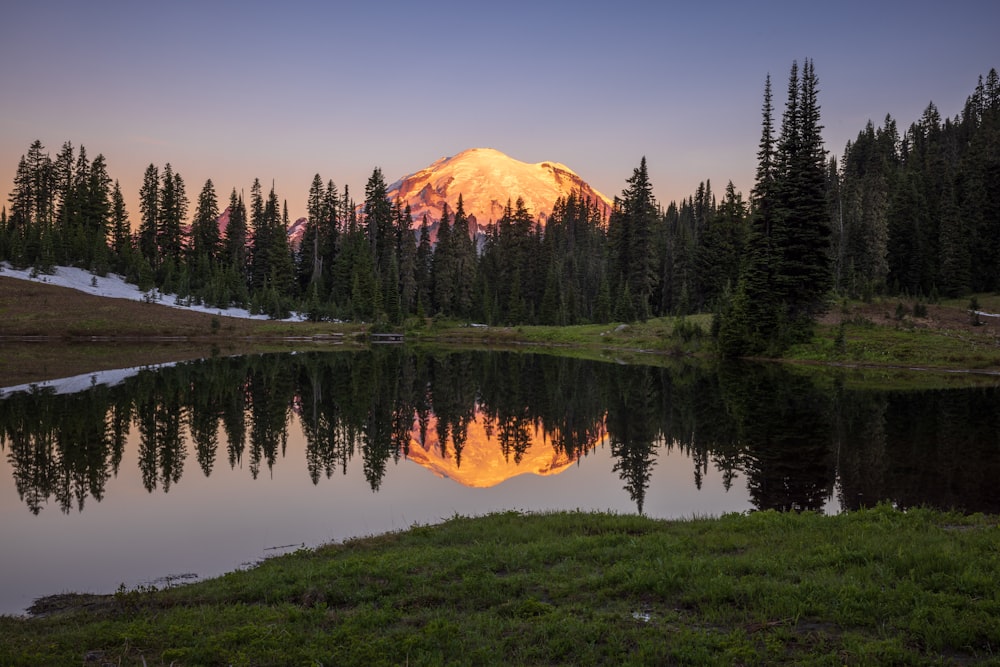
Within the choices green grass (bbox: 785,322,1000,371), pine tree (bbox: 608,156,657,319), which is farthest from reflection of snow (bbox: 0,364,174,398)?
pine tree (bbox: 608,156,657,319)

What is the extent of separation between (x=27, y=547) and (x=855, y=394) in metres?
35.1

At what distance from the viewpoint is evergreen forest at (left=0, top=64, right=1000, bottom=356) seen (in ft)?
176

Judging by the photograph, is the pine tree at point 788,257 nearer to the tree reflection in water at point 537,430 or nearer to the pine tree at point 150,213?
the tree reflection in water at point 537,430

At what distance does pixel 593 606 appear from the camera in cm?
853

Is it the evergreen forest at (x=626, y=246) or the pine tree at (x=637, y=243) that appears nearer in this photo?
the evergreen forest at (x=626, y=246)

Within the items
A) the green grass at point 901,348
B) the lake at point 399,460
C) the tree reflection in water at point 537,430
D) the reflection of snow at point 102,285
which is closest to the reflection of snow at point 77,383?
the lake at point 399,460

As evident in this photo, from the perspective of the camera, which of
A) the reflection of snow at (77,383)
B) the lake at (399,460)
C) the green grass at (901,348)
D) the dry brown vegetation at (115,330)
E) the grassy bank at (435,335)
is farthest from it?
the dry brown vegetation at (115,330)

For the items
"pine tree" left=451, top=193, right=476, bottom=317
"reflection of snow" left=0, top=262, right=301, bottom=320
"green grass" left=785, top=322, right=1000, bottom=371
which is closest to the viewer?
"green grass" left=785, top=322, right=1000, bottom=371

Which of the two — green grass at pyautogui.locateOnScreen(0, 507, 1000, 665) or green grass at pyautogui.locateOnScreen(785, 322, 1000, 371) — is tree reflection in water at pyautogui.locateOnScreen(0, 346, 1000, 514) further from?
green grass at pyautogui.locateOnScreen(785, 322, 1000, 371)

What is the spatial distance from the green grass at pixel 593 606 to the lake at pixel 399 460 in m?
3.25

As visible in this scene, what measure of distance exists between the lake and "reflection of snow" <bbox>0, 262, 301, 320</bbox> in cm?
4704

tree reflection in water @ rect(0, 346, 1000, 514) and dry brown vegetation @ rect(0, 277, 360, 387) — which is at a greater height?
dry brown vegetation @ rect(0, 277, 360, 387)

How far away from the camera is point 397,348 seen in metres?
76.7

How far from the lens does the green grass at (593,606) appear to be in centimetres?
714
